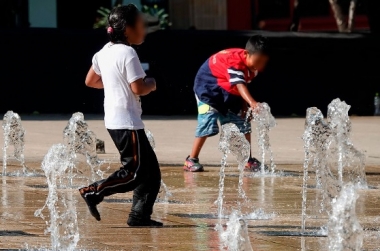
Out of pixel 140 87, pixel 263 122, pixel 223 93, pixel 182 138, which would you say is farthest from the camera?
pixel 182 138

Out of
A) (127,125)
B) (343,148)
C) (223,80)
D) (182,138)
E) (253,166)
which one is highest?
(127,125)

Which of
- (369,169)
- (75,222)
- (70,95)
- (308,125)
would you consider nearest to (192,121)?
(70,95)

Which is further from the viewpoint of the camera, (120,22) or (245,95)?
(245,95)

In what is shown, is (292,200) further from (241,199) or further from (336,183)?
(336,183)

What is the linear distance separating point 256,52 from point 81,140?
2092 millimetres

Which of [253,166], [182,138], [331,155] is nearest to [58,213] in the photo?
[253,166]

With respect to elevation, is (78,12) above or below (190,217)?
below

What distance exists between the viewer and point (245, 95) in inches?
386

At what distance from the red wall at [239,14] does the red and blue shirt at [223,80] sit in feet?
67.3

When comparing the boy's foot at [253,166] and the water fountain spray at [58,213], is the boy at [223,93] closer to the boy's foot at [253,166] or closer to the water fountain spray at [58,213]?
the boy's foot at [253,166]

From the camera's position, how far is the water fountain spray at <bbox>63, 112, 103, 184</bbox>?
10.1 m

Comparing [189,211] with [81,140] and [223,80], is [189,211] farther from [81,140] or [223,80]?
[81,140]

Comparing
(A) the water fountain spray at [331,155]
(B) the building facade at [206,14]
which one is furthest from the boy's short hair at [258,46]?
(B) the building facade at [206,14]

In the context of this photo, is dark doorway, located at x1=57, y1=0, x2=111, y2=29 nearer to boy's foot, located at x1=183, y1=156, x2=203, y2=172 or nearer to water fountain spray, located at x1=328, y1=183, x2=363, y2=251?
boy's foot, located at x1=183, y1=156, x2=203, y2=172
